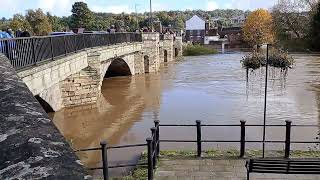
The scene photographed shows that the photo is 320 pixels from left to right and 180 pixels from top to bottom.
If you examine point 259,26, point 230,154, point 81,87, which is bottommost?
point 230,154

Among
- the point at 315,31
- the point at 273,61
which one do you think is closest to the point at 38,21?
the point at 315,31

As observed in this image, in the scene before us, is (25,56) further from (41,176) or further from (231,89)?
(231,89)

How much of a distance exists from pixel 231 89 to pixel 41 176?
27633mm

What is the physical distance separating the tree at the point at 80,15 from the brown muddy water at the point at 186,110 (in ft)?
155

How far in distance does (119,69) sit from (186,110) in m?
17.2

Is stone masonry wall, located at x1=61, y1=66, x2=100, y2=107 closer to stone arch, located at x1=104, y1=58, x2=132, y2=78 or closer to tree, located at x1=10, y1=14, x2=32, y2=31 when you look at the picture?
stone arch, located at x1=104, y1=58, x2=132, y2=78

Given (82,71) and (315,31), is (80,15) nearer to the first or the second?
(315,31)

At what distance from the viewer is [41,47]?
43.3 feet

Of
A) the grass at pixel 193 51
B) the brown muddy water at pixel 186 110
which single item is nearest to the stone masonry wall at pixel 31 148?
the brown muddy water at pixel 186 110

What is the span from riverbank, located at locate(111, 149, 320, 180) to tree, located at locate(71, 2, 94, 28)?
7234 cm

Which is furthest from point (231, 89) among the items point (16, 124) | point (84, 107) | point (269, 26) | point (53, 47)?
point (269, 26)

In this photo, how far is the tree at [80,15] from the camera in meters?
80.2

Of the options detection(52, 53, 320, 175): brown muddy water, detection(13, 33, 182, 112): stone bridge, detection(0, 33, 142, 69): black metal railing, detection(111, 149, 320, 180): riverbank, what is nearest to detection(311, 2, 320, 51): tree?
detection(52, 53, 320, 175): brown muddy water

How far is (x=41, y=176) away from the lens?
58.4 inches
